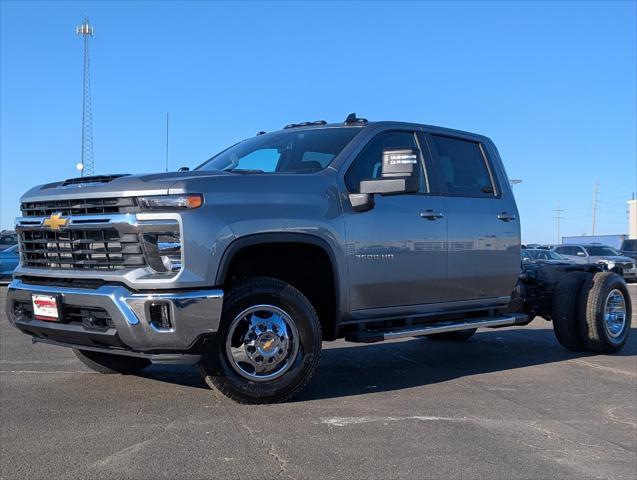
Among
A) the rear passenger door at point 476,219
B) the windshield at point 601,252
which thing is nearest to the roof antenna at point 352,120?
the rear passenger door at point 476,219

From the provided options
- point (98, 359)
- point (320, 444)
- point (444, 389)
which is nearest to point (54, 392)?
point (98, 359)

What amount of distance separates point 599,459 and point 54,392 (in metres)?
3.93

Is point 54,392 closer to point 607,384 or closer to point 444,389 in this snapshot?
point 444,389

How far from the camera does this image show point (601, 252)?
27000mm

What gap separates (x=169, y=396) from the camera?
502cm

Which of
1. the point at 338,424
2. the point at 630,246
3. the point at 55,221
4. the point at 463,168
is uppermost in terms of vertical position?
the point at 463,168

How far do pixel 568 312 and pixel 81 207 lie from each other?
533 centimetres

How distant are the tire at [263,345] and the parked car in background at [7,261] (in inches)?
654

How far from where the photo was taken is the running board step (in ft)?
17.3

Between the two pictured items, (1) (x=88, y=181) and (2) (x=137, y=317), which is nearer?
(2) (x=137, y=317)

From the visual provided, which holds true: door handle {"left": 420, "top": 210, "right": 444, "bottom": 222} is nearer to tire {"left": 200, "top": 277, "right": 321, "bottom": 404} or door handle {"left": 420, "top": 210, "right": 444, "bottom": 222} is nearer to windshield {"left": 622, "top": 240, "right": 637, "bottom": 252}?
tire {"left": 200, "top": 277, "right": 321, "bottom": 404}

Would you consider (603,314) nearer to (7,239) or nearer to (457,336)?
(457,336)

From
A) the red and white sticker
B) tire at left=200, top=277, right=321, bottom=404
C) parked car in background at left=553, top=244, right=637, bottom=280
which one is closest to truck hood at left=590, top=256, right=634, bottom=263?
parked car in background at left=553, top=244, right=637, bottom=280

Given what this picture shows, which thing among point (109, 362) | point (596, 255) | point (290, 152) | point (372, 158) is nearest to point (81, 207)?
point (109, 362)
